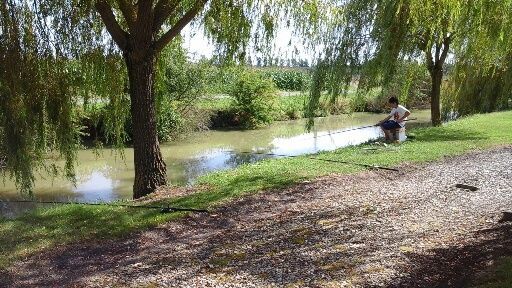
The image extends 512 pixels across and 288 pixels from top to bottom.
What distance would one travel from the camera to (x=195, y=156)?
21.6 metres

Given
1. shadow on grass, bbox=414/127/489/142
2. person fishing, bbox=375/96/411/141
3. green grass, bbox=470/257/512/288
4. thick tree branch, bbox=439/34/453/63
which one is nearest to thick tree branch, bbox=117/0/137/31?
person fishing, bbox=375/96/411/141

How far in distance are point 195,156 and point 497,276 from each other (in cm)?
1772

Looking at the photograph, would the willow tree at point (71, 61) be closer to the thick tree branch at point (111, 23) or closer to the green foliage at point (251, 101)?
the thick tree branch at point (111, 23)

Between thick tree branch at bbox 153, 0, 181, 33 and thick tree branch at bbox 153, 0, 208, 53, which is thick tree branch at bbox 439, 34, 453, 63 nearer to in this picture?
thick tree branch at bbox 153, 0, 208, 53

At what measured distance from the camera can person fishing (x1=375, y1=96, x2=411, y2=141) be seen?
13570 millimetres

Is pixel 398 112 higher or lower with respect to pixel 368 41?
lower

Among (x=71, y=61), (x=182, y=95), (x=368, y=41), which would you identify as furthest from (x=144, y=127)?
(x=182, y=95)

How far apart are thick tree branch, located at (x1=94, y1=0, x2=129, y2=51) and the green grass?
7.45 meters

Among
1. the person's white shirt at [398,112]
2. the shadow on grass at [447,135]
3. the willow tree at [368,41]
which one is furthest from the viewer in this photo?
the shadow on grass at [447,135]

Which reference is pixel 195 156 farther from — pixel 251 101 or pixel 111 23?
pixel 111 23

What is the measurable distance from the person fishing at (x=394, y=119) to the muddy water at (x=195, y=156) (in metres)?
5.35

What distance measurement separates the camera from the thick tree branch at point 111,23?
9453mm

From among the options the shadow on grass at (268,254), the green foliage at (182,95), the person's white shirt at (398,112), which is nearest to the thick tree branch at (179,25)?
the shadow on grass at (268,254)

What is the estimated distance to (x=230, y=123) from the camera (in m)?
30.8
